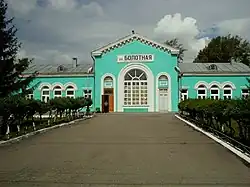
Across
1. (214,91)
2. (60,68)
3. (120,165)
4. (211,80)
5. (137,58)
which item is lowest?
(120,165)

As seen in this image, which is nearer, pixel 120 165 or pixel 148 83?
pixel 120 165

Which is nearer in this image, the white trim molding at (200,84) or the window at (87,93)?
the white trim molding at (200,84)

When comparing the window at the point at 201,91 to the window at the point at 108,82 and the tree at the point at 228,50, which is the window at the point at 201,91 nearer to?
the window at the point at 108,82

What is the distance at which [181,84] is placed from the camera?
160 feet

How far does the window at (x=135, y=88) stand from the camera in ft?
160

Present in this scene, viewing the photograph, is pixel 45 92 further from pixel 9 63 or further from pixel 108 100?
pixel 9 63

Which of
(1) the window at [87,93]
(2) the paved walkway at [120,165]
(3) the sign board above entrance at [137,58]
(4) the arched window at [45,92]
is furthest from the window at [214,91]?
(2) the paved walkway at [120,165]

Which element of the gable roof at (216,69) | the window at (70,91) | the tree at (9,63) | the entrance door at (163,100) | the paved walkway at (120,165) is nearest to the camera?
the paved walkway at (120,165)

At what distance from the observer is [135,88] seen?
4894cm

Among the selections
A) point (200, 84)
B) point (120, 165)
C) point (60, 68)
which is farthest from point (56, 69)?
point (120, 165)

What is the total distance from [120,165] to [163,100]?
3914 centimetres

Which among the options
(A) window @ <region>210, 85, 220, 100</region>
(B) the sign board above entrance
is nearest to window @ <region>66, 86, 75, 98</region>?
(B) the sign board above entrance

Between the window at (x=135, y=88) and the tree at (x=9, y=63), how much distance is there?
2200cm

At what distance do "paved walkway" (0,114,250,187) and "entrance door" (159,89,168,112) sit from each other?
33868 millimetres
